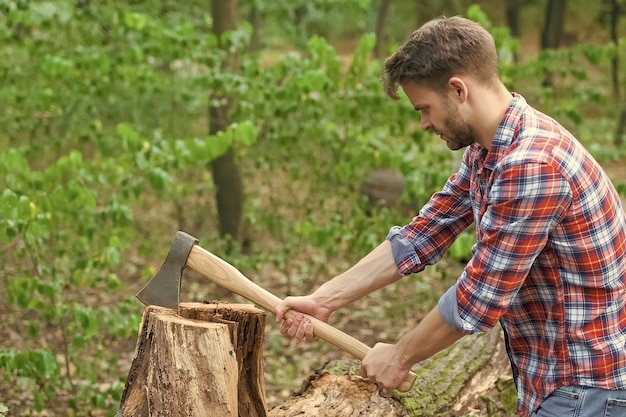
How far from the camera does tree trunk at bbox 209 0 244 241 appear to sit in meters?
6.99

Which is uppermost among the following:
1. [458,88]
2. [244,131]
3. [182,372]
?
[244,131]

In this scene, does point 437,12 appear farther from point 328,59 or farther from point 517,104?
point 517,104

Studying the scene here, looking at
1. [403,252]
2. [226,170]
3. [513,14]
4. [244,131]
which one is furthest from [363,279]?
[513,14]

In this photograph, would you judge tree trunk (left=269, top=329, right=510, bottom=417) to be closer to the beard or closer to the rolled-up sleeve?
the rolled-up sleeve

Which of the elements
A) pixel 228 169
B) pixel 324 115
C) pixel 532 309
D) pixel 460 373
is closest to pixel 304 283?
pixel 228 169

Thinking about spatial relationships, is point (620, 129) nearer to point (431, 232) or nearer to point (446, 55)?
point (431, 232)

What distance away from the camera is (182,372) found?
2.82 metres

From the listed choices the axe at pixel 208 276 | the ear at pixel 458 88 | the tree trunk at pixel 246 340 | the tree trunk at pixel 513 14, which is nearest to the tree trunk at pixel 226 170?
the axe at pixel 208 276

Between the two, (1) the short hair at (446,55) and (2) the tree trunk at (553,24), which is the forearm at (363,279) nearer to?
(1) the short hair at (446,55)

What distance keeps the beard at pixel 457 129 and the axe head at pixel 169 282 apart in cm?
131

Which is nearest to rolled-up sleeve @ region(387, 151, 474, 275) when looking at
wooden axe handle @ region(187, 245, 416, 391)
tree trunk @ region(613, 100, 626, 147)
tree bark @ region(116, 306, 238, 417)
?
wooden axe handle @ region(187, 245, 416, 391)

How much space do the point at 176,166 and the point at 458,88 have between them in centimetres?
254

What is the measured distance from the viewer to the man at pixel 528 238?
2.27 m

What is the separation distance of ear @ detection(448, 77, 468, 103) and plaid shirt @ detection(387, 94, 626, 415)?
0.16m
